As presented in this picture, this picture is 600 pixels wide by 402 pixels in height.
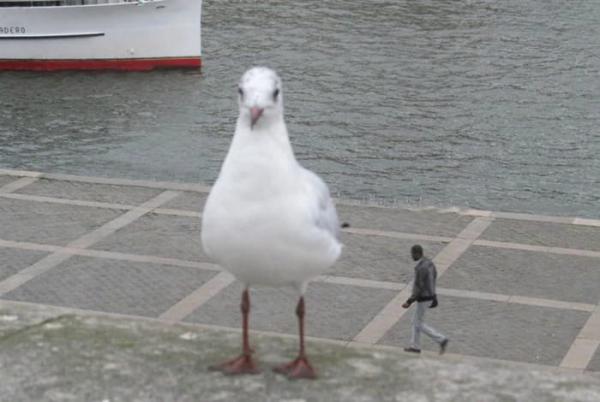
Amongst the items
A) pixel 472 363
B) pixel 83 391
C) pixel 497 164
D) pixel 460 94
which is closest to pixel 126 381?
pixel 83 391

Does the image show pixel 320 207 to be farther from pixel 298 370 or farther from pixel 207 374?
pixel 207 374

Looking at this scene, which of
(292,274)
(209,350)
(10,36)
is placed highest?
(292,274)

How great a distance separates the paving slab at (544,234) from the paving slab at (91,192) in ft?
19.2

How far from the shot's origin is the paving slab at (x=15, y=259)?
16487mm

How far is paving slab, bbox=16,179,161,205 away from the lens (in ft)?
67.4

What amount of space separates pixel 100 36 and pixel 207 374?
31835mm

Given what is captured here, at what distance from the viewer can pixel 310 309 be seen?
15.1m

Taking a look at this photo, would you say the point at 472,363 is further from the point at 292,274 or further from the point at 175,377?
the point at 175,377

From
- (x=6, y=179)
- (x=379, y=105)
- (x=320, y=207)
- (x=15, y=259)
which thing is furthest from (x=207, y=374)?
(x=379, y=105)

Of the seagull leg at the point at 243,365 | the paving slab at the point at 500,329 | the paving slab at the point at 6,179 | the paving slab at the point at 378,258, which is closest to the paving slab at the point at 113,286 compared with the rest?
the paving slab at the point at 378,258

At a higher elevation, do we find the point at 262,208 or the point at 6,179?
the point at 262,208

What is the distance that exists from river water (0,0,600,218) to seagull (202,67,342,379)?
15.3 metres

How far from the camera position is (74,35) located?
37.8 m

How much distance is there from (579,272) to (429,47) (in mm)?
20872
